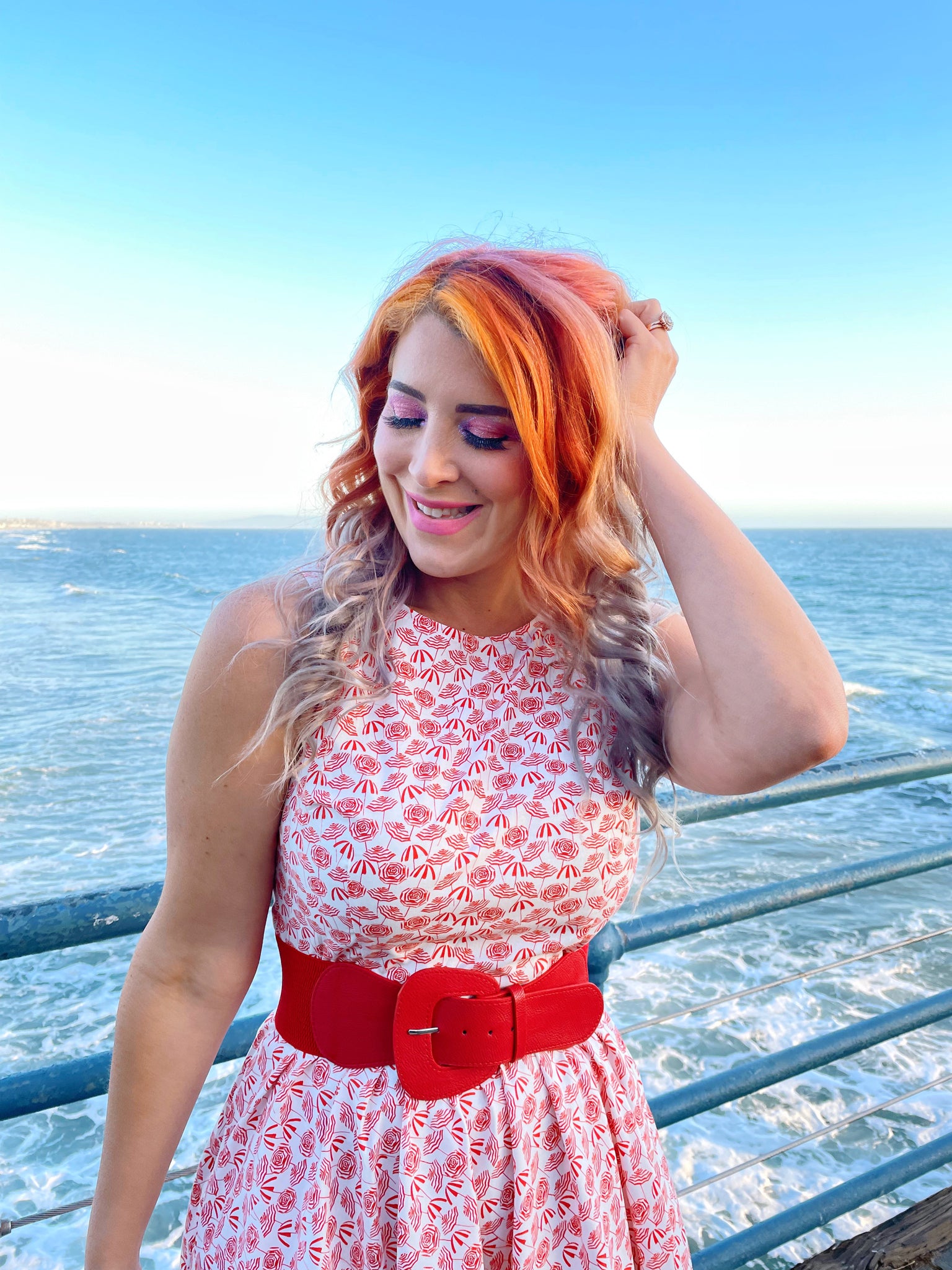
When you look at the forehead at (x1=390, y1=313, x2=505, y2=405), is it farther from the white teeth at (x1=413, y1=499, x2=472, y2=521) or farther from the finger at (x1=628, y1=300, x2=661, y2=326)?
the finger at (x1=628, y1=300, x2=661, y2=326)

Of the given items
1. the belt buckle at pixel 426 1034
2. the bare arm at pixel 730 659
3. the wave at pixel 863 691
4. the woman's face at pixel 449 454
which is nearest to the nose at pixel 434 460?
the woman's face at pixel 449 454

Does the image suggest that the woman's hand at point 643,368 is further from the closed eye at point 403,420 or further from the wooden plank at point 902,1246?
the wooden plank at point 902,1246

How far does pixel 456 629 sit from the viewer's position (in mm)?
1324

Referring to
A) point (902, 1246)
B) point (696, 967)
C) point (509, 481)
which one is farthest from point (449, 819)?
point (696, 967)

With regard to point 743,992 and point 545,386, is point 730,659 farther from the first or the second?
point 743,992

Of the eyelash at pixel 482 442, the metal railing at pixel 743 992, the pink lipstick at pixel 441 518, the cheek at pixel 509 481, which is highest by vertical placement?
the eyelash at pixel 482 442

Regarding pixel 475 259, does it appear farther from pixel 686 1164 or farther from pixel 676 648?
pixel 686 1164

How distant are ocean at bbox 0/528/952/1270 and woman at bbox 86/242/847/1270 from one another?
28 centimetres

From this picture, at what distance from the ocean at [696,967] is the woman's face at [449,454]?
1.22 ft

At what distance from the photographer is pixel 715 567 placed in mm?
1229

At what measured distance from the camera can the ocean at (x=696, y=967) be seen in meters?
3.91

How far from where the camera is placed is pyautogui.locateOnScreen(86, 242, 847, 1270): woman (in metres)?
1.12

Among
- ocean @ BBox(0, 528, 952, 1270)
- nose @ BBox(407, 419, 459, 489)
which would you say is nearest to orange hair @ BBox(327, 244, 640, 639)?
nose @ BBox(407, 419, 459, 489)

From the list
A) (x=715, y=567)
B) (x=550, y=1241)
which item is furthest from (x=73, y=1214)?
(x=715, y=567)
